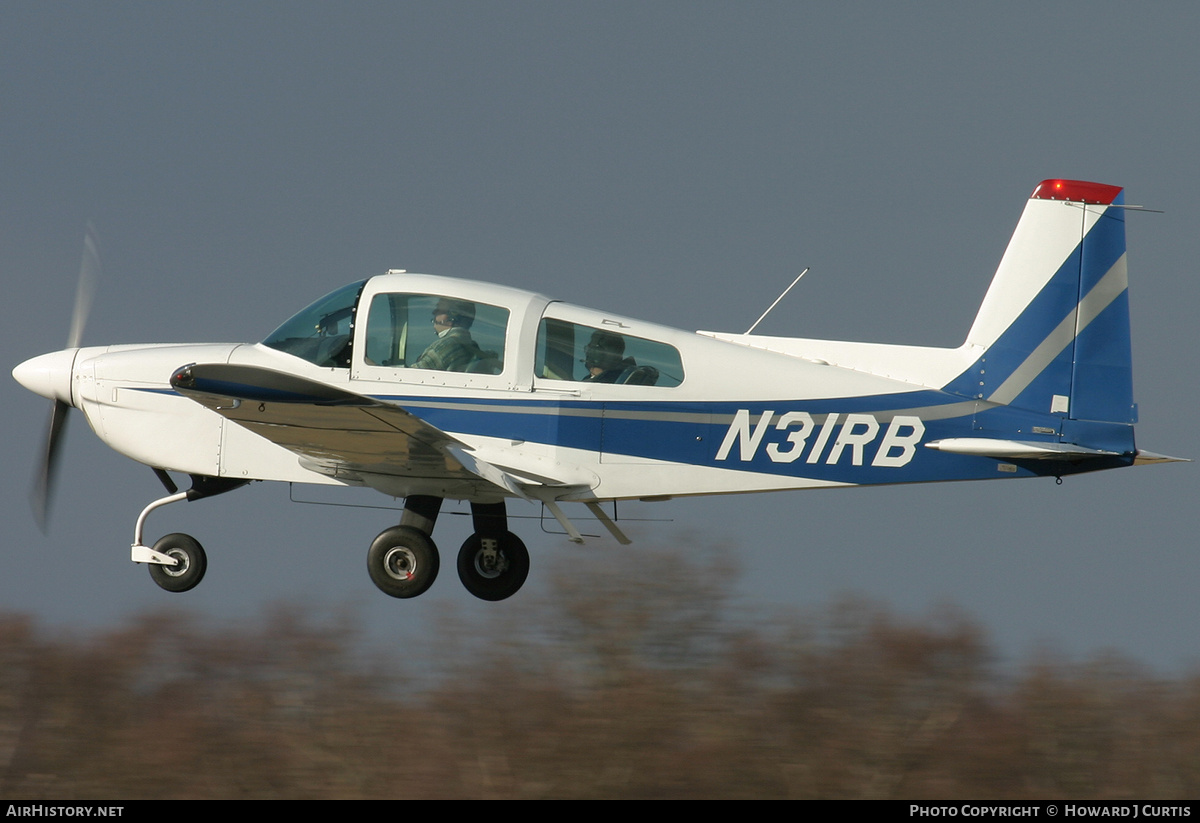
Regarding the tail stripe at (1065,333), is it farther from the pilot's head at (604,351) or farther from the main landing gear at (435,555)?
the main landing gear at (435,555)

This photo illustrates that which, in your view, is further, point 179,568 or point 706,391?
point 179,568

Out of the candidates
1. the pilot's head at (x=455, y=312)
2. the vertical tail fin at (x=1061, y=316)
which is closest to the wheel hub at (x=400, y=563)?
the pilot's head at (x=455, y=312)

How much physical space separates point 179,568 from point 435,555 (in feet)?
6.74

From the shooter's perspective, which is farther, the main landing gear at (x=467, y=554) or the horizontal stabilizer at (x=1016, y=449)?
the main landing gear at (x=467, y=554)

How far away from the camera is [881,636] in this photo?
57.1 ft

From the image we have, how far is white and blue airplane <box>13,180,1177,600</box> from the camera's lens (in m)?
8.78

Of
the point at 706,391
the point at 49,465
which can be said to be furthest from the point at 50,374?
the point at 706,391

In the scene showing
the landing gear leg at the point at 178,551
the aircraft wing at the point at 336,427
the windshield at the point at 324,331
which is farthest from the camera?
Answer: the landing gear leg at the point at 178,551

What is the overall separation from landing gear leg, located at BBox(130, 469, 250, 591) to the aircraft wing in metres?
0.85

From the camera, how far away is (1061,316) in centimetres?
889

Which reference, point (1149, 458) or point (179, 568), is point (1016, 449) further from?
point (179, 568)

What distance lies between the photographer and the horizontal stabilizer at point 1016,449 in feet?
28.1

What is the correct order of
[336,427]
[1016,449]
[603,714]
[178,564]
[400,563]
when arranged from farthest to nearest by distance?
1. [603,714]
2. [178,564]
3. [400,563]
4. [1016,449]
5. [336,427]

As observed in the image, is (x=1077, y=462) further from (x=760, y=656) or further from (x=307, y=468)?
(x=760, y=656)
